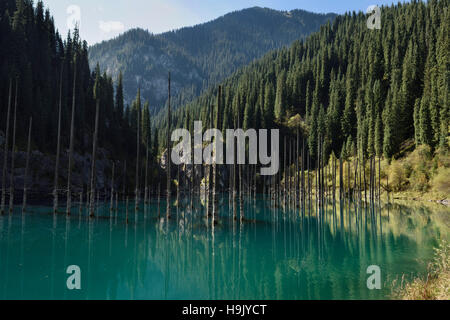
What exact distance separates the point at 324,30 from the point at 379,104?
99.4 metres

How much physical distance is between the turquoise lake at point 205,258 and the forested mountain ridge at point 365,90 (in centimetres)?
4028

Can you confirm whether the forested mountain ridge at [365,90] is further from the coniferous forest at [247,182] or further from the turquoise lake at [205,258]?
the turquoise lake at [205,258]

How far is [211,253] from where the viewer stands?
1858 cm

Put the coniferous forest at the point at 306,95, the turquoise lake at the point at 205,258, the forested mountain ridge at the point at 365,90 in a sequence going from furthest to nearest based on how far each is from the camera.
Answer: the forested mountain ridge at the point at 365,90
the coniferous forest at the point at 306,95
the turquoise lake at the point at 205,258

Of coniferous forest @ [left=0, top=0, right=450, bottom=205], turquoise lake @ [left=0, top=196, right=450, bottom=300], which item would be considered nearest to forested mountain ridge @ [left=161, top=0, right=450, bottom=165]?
coniferous forest @ [left=0, top=0, right=450, bottom=205]

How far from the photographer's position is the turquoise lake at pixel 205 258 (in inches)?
452

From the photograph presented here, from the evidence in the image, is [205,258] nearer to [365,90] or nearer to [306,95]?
[365,90]

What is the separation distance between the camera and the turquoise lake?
452 inches

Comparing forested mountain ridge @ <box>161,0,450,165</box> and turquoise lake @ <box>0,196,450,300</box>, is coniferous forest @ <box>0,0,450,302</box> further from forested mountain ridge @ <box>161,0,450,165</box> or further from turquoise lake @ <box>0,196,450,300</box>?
forested mountain ridge @ <box>161,0,450,165</box>

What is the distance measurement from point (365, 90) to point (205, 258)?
9920cm

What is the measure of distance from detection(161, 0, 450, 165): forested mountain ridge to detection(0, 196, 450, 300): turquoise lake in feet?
132

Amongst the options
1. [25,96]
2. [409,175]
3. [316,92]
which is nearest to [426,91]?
[409,175]

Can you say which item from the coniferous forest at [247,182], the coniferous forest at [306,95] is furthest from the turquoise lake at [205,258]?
the coniferous forest at [306,95]
